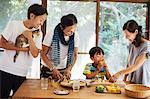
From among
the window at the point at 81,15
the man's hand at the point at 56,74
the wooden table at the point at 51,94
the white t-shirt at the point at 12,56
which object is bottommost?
the wooden table at the point at 51,94

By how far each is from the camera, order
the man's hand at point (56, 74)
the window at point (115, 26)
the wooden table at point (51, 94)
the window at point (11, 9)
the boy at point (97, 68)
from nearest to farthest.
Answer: the wooden table at point (51, 94)
the man's hand at point (56, 74)
the boy at point (97, 68)
the window at point (11, 9)
the window at point (115, 26)

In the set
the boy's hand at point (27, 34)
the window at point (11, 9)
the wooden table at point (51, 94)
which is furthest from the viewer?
the window at point (11, 9)

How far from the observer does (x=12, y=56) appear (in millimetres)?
2674

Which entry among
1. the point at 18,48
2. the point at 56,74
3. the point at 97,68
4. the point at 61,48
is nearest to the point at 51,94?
the point at 56,74

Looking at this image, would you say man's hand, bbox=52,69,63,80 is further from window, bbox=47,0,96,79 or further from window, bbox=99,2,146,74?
window, bbox=99,2,146,74

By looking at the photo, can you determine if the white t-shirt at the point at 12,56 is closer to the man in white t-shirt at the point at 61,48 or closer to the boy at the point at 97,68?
the man in white t-shirt at the point at 61,48

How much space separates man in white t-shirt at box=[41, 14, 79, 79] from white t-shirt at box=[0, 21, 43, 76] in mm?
200

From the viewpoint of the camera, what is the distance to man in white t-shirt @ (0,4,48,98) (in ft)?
8.56

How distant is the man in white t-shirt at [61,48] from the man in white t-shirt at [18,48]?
0.17 metres

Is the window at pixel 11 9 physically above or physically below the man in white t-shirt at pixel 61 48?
above

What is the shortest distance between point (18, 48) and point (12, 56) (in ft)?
0.45

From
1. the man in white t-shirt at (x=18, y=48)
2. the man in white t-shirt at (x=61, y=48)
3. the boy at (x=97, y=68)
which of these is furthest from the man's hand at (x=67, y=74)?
the man in white t-shirt at (x=18, y=48)

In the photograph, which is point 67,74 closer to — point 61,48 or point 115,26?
point 61,48

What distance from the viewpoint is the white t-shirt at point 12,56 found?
2629mm
